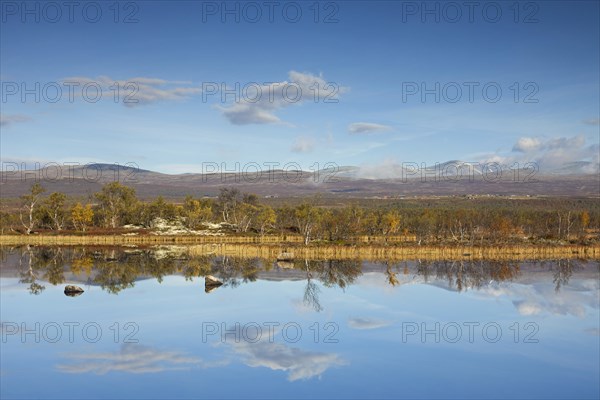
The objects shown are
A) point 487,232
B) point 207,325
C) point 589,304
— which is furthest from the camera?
point 487,232

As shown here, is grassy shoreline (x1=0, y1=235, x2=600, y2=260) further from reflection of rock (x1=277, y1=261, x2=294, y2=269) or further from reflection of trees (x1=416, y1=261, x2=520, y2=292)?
reflection of rock (x1=277, y1=261, x2=294, y2=269)

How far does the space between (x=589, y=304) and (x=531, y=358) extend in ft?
44.5

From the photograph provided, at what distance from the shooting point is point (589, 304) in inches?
1346

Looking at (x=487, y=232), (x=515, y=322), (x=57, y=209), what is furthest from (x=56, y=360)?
(x=57, y=209)

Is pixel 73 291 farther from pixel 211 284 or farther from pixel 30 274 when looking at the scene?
pixel 30 274

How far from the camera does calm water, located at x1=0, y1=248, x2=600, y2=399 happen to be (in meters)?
19.0

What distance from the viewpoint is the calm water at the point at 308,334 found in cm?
1900

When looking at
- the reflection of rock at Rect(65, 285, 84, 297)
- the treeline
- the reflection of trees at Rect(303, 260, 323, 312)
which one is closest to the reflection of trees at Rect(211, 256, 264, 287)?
the reflection of trees at Rect(303, 260, 323, 312)

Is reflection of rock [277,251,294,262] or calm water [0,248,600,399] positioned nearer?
calm water [0,248,600,399]

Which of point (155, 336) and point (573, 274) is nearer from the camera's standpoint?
point (155, 336)

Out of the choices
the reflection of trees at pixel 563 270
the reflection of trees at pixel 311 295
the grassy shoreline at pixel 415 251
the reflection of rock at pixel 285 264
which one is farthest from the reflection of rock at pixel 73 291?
the reflection of trees at pixel 563 270

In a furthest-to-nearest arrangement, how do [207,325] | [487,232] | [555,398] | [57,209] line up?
[57,209] → [487,232] → [207,325] → [555,398]

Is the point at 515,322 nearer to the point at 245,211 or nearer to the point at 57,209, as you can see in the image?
the point at 245,211

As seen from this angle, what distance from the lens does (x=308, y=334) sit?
1024 inches
